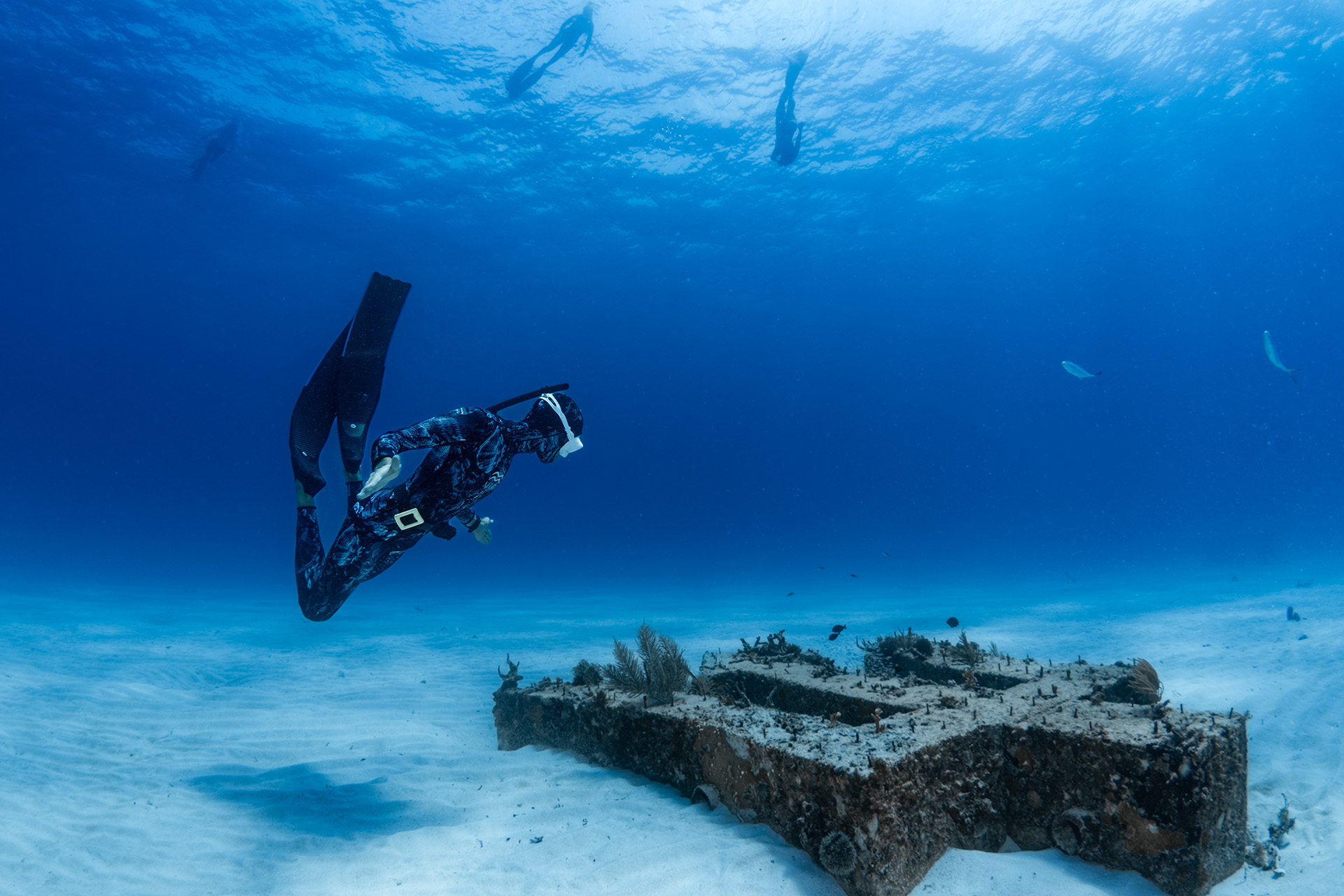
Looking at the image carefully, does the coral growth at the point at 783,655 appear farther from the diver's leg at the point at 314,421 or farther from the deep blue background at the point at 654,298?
the deep blue background at the point at 654,298

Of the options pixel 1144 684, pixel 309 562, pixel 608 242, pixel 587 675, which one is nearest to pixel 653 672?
pixel 587 675

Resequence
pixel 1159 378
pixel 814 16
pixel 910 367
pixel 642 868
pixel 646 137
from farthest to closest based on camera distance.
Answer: pixel 1159 378, pixel 910 367, pixel 646 137, pixel 814 16, pixel 642 868

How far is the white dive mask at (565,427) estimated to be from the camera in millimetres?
4504

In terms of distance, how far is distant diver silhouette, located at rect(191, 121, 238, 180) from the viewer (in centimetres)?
2673

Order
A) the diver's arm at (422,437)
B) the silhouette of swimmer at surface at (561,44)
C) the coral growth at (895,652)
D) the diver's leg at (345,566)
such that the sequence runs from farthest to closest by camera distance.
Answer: the silhouette of swimmer at surface at (561,44)
the coral growth at (895,652)
the diver's leg at (345,566)
the diver's arm at (422,437)

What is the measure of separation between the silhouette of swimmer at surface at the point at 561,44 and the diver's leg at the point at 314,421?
2205 cm

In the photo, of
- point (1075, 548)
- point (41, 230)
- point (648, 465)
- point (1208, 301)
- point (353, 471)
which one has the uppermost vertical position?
point (1208, 301)

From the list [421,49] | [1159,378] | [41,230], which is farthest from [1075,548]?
[41,230]

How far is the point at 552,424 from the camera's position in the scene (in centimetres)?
468

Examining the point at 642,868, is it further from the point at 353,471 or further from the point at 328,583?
the point at 353,471

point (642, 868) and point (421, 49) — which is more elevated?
point (421, 49)

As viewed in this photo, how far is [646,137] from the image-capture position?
30.8 m

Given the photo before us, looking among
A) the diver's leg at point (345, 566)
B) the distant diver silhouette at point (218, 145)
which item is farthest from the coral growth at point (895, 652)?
the distant diver silhouette at point (218, 145)

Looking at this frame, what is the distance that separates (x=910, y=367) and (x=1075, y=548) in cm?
4130
